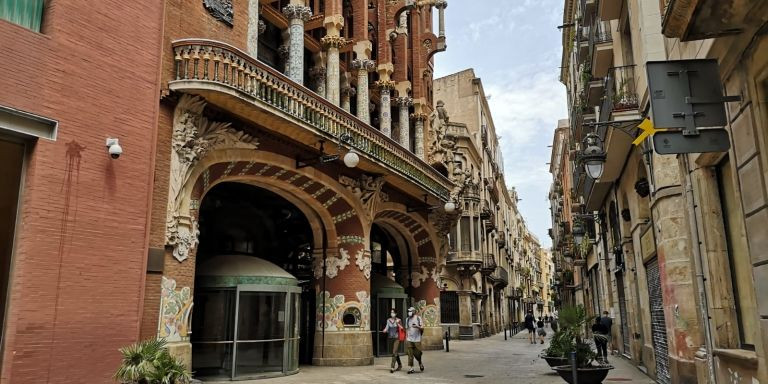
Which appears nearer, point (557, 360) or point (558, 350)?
point (557, 360)

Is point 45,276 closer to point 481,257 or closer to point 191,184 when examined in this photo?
point 191,184

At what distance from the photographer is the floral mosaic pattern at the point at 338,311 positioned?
17.5 m

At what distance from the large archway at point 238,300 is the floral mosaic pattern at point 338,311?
2260 mm

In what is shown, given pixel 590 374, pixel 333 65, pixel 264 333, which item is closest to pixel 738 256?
pixel 590 374

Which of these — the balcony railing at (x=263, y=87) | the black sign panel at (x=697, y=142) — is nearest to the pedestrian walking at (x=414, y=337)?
the balcony railing at (x=263, y=87)

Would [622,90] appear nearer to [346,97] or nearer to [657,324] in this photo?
[657,324]

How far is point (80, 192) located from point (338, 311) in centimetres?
944

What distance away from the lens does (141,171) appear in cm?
1102

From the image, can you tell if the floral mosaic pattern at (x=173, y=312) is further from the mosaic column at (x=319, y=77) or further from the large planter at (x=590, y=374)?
the mosaic column at (x=319, y=77)

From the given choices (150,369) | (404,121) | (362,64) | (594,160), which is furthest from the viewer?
(404,121)

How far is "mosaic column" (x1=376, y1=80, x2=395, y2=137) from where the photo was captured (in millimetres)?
21538

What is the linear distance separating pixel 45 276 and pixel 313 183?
26.9 feet

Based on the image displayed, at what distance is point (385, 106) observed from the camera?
71.2ft

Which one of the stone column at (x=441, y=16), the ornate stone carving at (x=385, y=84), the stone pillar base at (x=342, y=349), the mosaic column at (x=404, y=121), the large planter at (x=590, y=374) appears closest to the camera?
the large planter at (x=590, y=374)
